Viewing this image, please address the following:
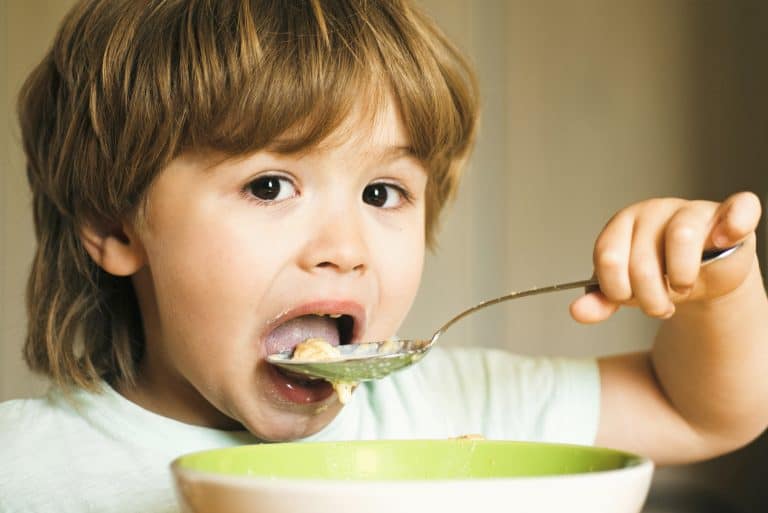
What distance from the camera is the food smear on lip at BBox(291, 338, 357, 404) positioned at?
706 millimetres

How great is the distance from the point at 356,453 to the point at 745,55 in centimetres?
94

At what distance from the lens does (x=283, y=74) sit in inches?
28.5

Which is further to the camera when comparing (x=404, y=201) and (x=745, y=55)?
(x=745, y=55)

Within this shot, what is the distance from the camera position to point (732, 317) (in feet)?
2.75

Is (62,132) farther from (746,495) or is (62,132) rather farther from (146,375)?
(746,495)

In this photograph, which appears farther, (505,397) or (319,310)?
(505,397)

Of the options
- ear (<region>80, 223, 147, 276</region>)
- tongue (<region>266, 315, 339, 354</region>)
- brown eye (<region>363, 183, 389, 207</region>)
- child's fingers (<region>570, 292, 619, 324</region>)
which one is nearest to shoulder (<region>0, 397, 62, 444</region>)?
ear (<region>80, 223, 147, 276</region>)

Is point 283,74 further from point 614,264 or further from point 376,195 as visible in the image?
point 614,264

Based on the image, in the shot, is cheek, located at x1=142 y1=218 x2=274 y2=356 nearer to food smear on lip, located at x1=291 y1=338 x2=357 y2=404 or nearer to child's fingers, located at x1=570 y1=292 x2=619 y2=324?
food smear on lip, located at x1=291 y1=338 x2=357 y2=404

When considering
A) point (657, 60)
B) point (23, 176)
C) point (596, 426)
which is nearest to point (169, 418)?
point (596, 426)

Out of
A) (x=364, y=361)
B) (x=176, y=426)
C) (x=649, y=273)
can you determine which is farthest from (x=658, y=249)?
(x=176, y=426)

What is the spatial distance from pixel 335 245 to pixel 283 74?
5.5 inches

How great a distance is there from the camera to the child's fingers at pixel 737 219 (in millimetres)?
595

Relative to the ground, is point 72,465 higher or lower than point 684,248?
lower
